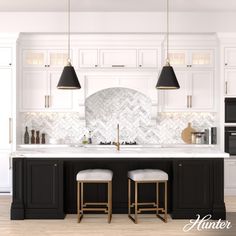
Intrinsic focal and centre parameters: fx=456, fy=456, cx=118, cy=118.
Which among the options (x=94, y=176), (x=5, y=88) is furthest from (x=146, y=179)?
(x=5, y=88)

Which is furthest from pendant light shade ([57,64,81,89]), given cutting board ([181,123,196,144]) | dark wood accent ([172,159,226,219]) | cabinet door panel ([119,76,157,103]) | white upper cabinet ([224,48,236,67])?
white upper cabinet ([224,48,236,67])

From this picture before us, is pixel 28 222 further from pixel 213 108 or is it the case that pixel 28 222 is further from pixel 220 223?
pixel 213 108


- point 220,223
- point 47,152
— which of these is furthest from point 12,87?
point 220,223

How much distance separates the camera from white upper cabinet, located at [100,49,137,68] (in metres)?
7.88

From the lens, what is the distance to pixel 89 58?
7.89m

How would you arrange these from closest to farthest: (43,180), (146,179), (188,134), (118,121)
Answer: (146,179), (43,180), (188,134), (118,121)

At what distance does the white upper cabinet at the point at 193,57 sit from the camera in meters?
7.95

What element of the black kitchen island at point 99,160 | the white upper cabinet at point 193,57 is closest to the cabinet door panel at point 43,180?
the black kitchen island at point 99,160

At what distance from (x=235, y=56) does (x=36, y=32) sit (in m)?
3.41

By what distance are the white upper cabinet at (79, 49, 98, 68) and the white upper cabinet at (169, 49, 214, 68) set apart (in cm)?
131

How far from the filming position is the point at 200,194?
5.79m

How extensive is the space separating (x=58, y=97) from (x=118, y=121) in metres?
1.19

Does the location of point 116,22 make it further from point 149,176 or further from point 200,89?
point 149,176

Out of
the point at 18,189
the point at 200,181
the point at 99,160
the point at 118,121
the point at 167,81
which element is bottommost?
the point at 18,189
